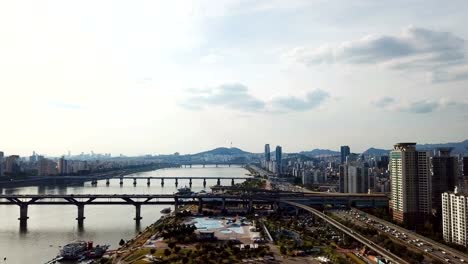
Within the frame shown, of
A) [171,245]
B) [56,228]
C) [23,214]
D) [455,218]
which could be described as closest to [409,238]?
[455,218]

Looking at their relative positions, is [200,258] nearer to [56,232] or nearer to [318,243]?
[318,243]

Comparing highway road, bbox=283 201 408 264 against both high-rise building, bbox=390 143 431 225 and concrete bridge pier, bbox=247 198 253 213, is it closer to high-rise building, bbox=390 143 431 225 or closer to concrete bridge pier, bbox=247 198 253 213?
high-rise building, bbox=390 143 431 225

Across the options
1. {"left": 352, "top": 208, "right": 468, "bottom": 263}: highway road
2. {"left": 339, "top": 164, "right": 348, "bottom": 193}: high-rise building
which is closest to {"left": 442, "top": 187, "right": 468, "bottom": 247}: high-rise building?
{"left": 352, "top": 208, "right": 468, "bottom": 263}: highway road

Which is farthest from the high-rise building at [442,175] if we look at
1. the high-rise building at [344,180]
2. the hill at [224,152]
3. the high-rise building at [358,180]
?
the hill at [224,152]

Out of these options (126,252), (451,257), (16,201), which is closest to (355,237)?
(451,257)

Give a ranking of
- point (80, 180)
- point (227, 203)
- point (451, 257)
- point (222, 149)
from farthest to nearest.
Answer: point (222, 149) < point (80, 180) < point (227, 203) < point (451, 257)

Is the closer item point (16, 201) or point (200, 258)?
point (200, 258)
